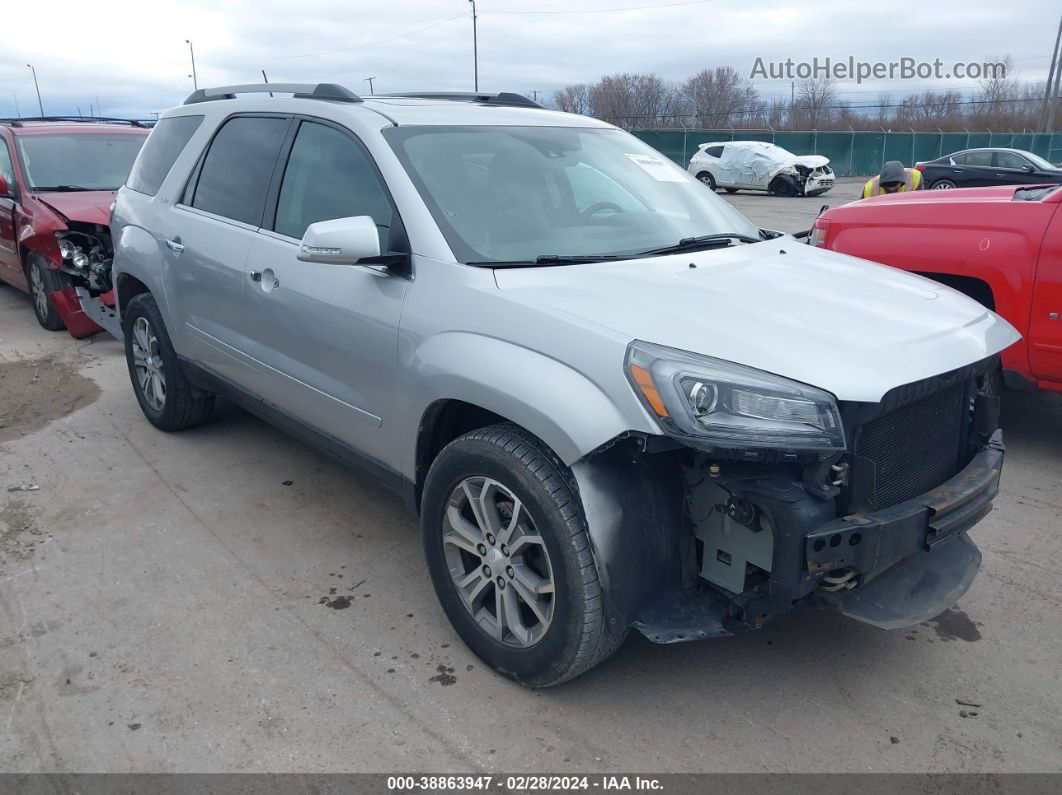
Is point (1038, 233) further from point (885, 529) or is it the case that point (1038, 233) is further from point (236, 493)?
point (236, 493)

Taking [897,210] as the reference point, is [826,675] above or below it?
below

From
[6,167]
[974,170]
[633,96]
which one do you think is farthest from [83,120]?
[633,96]

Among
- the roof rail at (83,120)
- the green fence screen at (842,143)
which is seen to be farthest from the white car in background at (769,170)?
the roof rail at (83,120)

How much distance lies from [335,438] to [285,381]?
378 millimetres

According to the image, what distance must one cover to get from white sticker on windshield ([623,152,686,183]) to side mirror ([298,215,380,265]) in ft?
4.82

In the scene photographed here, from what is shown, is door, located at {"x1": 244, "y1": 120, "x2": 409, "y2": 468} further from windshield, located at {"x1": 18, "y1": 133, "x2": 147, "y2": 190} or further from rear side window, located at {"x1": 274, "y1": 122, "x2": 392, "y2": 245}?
windshield, located at {"x1": 18, "y1": 133, "x2": 147, "y2": 190}

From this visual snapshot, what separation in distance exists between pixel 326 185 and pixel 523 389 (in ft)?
5.11

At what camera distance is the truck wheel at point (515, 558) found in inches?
99.8

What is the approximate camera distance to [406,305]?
3.03 m

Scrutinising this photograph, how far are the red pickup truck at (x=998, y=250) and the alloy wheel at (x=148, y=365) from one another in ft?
14.1

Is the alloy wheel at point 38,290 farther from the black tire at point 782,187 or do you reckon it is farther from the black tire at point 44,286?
the black tire at point 782,187

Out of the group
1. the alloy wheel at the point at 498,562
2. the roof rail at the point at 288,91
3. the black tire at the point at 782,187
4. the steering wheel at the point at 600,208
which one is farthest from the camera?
the black tire at the point at 782,187

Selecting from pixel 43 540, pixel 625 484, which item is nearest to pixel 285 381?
pixel 43 540

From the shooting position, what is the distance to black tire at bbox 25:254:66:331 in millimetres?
7504
